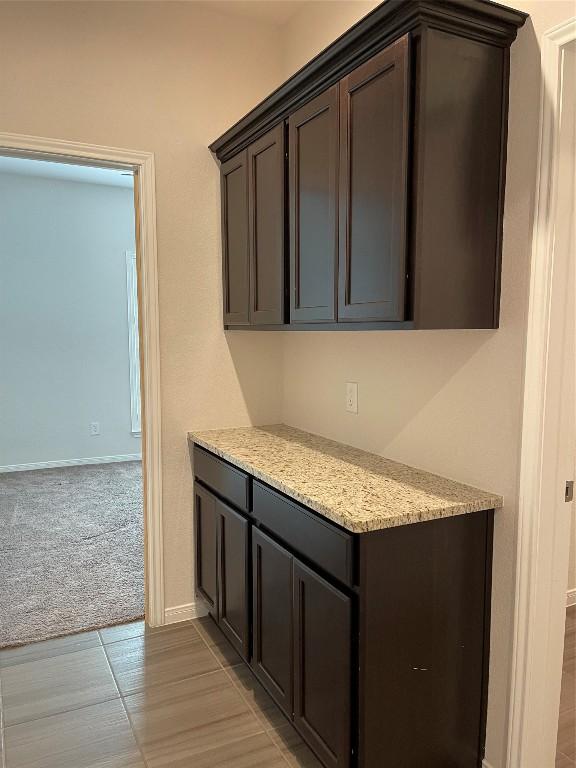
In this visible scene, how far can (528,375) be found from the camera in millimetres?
1677

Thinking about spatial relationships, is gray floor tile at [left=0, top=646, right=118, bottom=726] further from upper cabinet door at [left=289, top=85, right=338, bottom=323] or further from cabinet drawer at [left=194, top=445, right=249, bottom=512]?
upper cabinet door at [left=289, top=85, right=338, bottom=323]

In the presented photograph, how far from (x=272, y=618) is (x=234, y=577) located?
0.38m

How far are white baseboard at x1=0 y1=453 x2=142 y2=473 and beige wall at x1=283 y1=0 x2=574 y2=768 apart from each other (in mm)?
4167

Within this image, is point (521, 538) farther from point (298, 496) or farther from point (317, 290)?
point (317, 290)

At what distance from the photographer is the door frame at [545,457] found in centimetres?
160

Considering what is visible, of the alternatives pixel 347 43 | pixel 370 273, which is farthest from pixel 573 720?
pixel 347 43

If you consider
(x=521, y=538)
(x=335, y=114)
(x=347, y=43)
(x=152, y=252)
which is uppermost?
(x=347, y=43)

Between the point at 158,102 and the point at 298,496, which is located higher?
the point at 158,102

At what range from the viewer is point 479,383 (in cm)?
185

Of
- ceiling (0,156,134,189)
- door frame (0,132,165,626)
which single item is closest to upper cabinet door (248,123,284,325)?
door frame (0,132,165,626)

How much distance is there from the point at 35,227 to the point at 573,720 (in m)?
5.63

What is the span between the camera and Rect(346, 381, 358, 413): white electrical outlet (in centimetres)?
248

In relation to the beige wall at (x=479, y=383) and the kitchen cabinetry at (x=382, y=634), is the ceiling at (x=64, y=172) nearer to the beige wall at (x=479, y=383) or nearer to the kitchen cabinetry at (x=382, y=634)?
the beige wall at (x=479, y=383)

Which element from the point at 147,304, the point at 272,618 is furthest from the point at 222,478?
the point at 147,304
